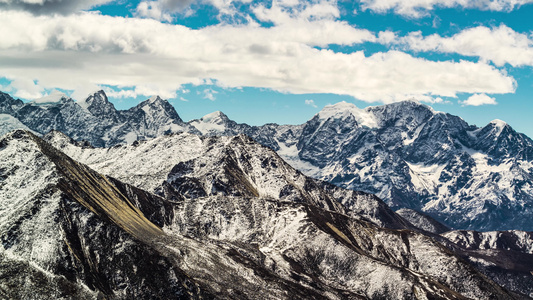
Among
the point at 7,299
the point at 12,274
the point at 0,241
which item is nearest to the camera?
the point at 7,299

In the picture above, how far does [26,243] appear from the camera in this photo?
199 metres

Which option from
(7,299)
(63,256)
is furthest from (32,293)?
(63,256)

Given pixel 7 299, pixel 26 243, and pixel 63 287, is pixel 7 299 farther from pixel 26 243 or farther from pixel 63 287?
pixel 26 243

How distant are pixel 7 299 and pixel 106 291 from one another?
3657cm

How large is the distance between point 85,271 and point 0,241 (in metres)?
30.5

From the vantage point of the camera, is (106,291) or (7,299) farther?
(106,291)

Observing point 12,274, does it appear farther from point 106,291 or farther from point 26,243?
point 106,291

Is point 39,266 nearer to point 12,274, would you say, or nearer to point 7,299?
point 12,274

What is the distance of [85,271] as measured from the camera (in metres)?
199

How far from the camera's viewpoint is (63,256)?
199000 mm

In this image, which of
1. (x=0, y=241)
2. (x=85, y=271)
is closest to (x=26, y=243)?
(x=0, y=241)

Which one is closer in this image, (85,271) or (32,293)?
(32,293)

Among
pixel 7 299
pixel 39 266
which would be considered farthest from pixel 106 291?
pixel 7 299

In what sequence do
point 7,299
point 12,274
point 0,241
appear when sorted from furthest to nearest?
1. point 0,241
2. point 12,274
3. point 7,299
